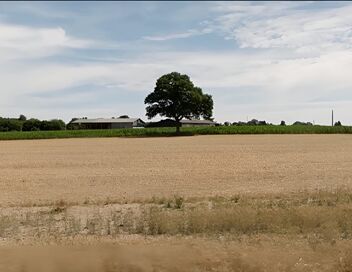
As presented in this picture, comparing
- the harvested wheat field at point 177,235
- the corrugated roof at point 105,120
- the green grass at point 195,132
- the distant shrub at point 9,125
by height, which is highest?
the corrugated roof at point 105,120

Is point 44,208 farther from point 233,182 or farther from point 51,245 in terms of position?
point 233,182

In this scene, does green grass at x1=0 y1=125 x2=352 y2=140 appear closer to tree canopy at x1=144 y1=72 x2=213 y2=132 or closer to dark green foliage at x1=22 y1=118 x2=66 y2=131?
tree canopy at x1=144 y1=72 x2=213 y2=132

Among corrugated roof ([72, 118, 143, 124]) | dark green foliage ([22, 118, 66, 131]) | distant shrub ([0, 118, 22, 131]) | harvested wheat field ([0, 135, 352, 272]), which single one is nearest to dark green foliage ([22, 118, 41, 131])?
dark green foliage ([22, 118, 66, 131])

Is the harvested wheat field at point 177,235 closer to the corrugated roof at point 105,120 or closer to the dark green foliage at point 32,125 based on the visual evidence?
the dark green foliage at point 32,125

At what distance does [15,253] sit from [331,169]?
22.9m

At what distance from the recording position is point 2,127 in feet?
357

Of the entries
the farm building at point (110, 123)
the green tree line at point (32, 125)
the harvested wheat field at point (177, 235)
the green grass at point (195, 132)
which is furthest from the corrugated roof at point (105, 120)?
the harvested wheat field at point (177, 235)

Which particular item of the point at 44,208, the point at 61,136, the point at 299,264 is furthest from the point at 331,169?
the point at 61,136

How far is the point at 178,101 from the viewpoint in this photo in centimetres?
8650

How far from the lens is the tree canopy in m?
86.2

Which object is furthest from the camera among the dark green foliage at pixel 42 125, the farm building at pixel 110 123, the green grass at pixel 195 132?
the farm building at pixel 110 123

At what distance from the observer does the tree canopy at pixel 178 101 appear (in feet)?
283

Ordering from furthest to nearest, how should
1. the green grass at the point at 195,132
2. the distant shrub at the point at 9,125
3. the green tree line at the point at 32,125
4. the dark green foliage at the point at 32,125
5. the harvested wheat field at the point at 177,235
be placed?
the dark green foliage at the point at 32,125
the green tree line at the point at 32,125
the distant shrub at the point at 9,125
the green grass at the point at 195,132
the harvested wheat field at the point at 177,235

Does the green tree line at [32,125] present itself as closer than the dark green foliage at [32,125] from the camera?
Yes
